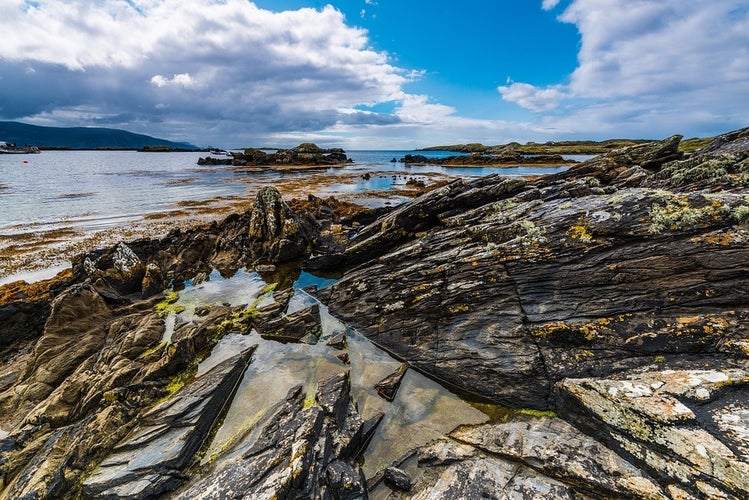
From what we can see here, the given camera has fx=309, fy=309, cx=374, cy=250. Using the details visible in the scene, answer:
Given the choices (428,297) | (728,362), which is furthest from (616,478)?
(428,297)

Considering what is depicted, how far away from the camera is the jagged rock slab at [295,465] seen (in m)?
8.05

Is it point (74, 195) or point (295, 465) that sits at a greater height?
point (74, 195)

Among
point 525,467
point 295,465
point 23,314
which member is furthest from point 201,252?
point 525,467

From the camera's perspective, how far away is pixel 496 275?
1395 cm

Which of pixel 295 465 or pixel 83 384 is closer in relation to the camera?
pixel 295 465

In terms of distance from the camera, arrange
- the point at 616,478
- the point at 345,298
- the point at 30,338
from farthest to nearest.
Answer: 1. the point at 345,298
2. the point at 30,338
3. the point at 616,478

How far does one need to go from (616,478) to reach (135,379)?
1703 cm

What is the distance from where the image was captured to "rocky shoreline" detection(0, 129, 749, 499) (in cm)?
827

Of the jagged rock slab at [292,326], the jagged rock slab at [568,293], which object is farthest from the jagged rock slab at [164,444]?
the jagged rock slab at [568,293]

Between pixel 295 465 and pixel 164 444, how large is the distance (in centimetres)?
506

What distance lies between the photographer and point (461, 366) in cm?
1314

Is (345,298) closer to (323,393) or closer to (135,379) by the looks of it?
(323,393)

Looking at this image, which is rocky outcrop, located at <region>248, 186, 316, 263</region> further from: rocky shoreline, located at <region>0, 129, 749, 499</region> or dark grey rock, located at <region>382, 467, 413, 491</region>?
dark grey rock, located at <region>382, 467, 413, 491</region>

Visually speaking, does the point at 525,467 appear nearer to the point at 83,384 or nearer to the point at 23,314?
the point at 83,384
